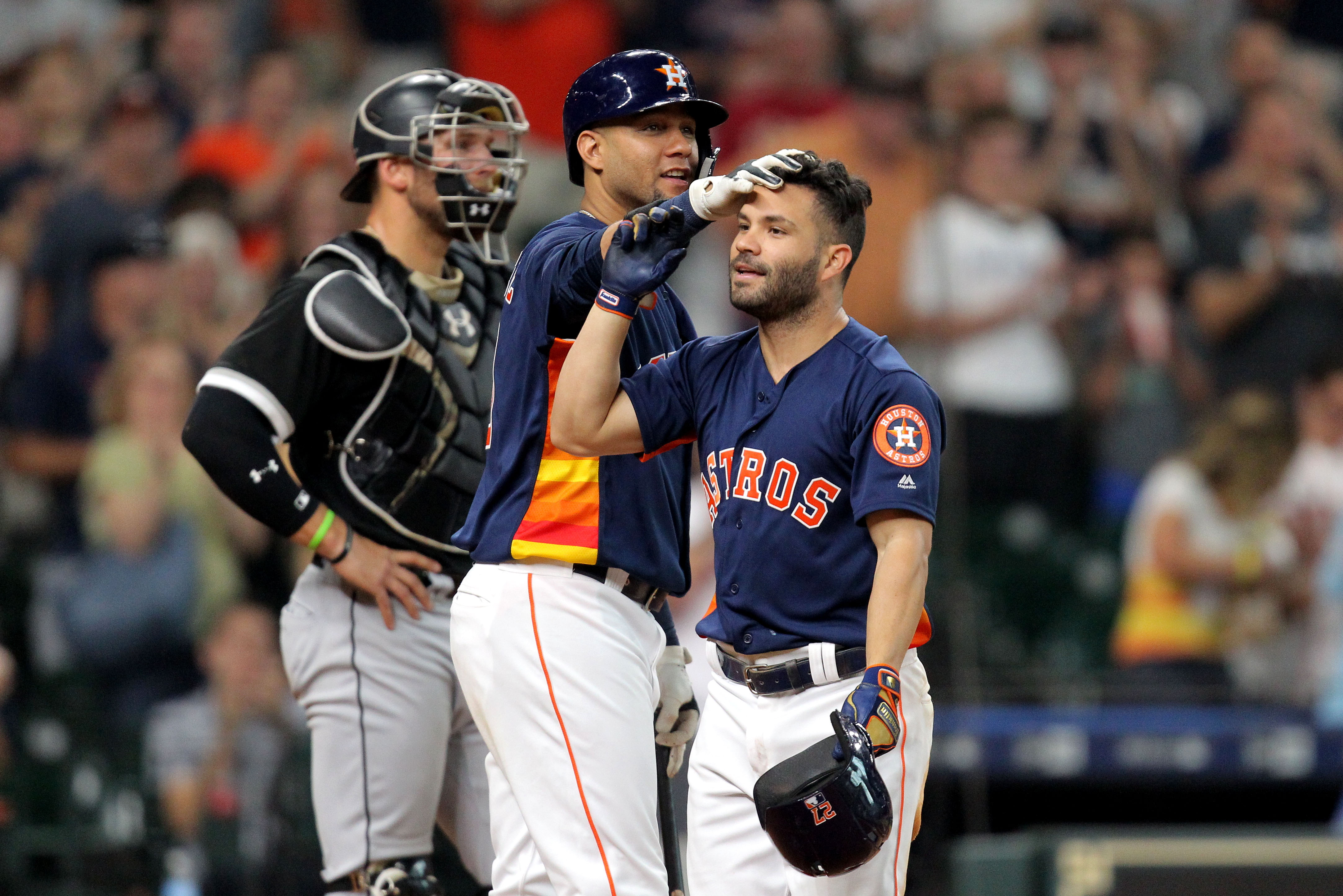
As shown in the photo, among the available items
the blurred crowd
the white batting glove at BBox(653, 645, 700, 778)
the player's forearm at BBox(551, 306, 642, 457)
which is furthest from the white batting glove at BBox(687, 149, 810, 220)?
the blurred crowd

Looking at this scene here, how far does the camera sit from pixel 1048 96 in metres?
7.47

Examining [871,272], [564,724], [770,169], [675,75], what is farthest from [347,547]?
[871,272]

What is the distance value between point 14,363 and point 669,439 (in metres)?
4.86

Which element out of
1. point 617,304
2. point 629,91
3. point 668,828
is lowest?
point 668,828

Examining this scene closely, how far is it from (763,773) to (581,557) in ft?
1.65

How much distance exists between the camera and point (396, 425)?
3564mm

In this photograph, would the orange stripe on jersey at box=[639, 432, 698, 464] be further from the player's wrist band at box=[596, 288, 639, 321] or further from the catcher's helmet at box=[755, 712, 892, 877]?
the catcher's helmet at box=[755, 712, 892, 877]

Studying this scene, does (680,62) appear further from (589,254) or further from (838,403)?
(838,403)

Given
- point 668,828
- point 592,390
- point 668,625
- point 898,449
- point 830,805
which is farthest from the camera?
point 668,625

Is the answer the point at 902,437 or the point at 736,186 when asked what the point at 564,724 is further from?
the point at 736,186

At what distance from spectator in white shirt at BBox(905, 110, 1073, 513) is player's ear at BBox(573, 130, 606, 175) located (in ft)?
12.9

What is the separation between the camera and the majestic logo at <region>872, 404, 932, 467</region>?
2.70 metres

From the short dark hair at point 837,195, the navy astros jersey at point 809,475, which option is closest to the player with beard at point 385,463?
the navy astros jersey at point 809,475

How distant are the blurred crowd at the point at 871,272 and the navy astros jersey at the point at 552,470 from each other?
3097 mm
